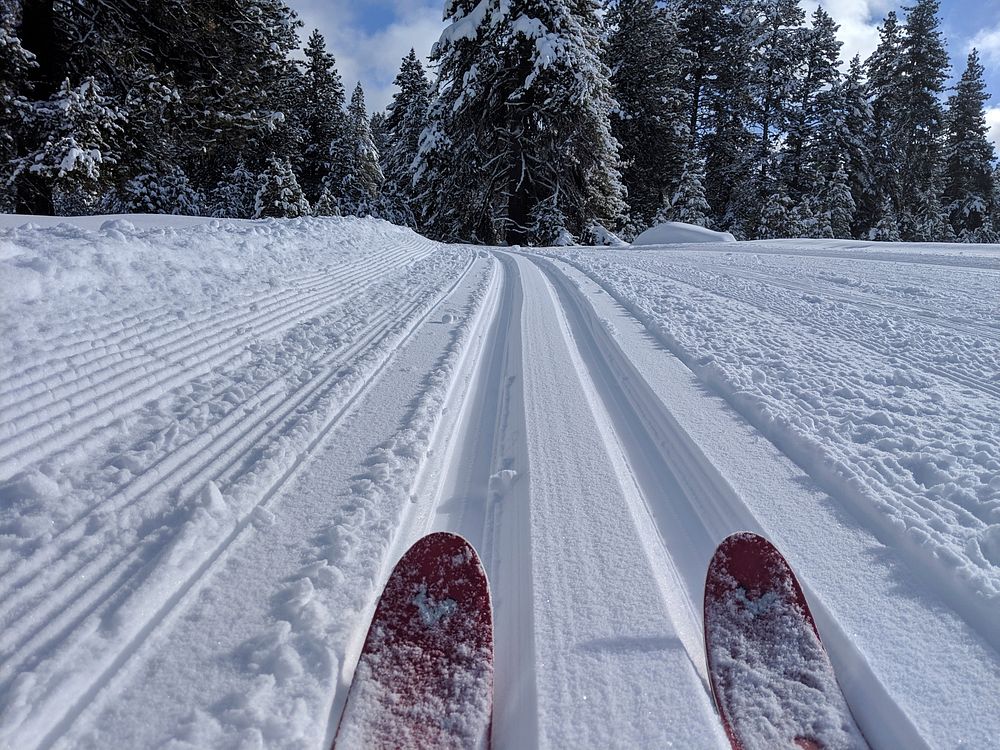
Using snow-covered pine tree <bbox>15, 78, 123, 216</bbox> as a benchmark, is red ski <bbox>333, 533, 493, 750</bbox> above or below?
below

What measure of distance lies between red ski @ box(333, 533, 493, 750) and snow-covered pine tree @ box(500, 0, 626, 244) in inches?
742

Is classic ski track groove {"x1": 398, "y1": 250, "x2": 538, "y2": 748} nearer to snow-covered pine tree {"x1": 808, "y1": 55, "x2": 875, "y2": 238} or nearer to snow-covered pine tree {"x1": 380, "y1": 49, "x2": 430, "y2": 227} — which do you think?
snow-covered pine tree {"x1": 380, "y1": 49, "x2": 430, "y2": 227}

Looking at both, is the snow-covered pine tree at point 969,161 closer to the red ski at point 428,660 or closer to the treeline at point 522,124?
the treeline at point 522,124

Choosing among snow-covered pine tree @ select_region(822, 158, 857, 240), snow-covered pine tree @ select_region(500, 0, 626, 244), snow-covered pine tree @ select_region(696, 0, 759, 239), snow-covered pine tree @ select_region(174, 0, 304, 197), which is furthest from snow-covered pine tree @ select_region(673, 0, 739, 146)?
snow-covered pine tree @ select_region(174, 0, 304, 197)

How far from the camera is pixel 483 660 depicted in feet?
4.87

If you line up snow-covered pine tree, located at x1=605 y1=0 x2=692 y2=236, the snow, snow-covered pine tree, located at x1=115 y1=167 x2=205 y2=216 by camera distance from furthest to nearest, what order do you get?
snow-covered pine tree, located at x1=605 y1=0 x2=692 y2=236
snow-covered pine tree, located at x1=115 y1=167 x2=205 y2=216
the snow

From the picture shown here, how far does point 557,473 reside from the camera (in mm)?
2422

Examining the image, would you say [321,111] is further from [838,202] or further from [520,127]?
[838,202]

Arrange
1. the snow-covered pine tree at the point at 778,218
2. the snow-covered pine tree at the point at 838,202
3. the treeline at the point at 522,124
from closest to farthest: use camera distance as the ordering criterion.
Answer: the treeline at the point at 522,124 < the snow-covered pine tree at the point at 778,218 < the snow-covered pine tree at the point at 838,202

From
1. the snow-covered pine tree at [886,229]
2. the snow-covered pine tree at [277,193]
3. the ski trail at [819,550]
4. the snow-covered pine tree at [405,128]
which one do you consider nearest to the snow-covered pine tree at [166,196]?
the snow-covered pine tree at [277,193]

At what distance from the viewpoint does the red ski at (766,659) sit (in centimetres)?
132

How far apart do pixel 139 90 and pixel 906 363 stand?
560 inches

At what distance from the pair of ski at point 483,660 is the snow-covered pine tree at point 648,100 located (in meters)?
26.4

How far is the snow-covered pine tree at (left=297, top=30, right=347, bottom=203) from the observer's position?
2739cm
